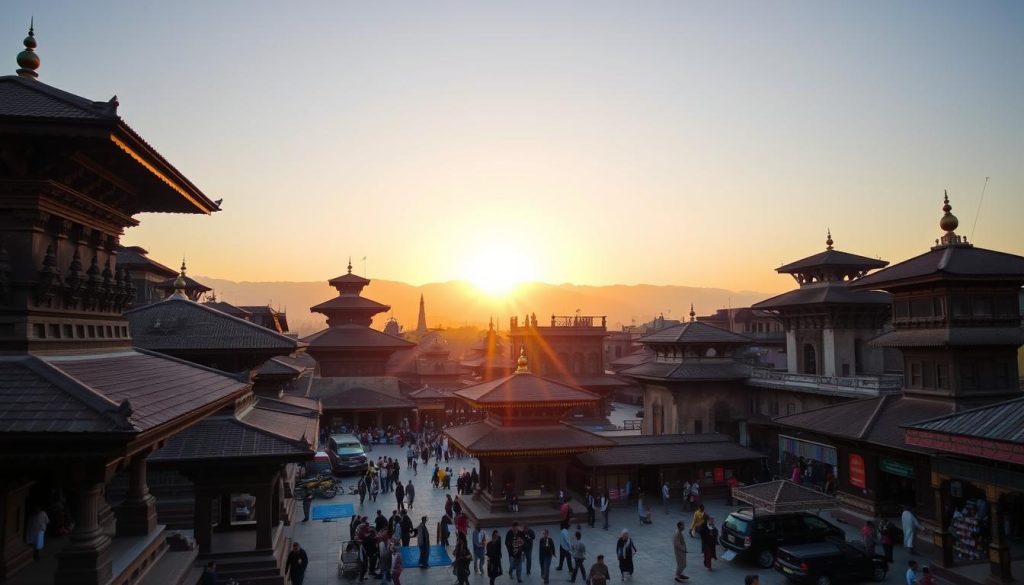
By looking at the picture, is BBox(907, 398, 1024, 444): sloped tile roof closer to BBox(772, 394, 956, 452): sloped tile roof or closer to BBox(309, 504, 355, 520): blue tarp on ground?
BBox(772, 394, 956, 452): sloped tile roof

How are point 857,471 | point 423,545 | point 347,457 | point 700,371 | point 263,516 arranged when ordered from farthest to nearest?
point 700,371
point 347,457
point 857,471
point 423,545
point 263,516

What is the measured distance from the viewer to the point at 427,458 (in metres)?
36.1

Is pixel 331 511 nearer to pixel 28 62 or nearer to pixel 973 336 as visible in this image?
pixel 28 62

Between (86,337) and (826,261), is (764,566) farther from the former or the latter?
(826,261)

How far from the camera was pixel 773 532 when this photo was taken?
739 inches

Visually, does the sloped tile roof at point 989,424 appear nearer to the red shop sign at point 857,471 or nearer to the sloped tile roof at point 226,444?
the red shop sign at point 857,471

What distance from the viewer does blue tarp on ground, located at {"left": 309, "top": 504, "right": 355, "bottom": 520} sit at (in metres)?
24.6

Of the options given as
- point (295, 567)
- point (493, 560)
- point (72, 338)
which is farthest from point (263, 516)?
point (72, 338)

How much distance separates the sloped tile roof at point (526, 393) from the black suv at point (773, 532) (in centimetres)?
760

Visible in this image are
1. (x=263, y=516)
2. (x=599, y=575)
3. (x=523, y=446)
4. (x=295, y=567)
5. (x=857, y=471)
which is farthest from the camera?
(x=523, y=446)

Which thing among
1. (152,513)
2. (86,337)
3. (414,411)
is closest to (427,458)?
(414,411)

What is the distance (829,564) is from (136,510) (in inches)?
616

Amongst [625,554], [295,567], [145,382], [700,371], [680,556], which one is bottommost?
[680,556]

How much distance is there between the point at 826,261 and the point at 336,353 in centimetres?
3293
